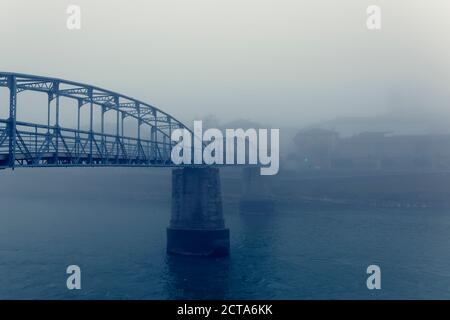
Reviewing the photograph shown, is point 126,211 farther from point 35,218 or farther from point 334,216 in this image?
point 334,216

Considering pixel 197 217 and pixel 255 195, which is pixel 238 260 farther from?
pixel 255 195

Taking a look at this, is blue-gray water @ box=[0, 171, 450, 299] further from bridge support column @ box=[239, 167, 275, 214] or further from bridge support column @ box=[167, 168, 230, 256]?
bridge support column @ box=[239, 167, 275, 214]

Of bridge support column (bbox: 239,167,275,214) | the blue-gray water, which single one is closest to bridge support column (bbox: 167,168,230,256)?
the blue-gray water

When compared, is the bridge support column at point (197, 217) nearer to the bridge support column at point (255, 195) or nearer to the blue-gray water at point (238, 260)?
the blue-gray water at point (238, 260)

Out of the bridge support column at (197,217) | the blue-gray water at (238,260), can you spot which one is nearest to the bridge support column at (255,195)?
the blue-gray water at (238,260)

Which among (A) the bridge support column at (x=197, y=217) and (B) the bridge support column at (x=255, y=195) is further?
(B) the bridge support column at (x=255, y=195)

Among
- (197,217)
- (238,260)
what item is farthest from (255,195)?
(238,260)

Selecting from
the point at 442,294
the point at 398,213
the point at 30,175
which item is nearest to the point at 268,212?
the point at 398,213
